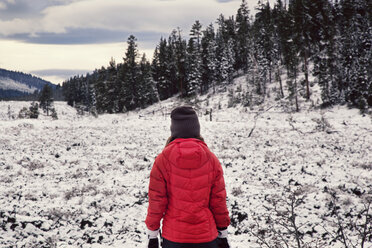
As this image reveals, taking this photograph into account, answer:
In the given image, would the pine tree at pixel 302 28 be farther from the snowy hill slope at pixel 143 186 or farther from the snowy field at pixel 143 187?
the snowy field at pixel 143 187

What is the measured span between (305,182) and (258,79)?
3735 centimetres

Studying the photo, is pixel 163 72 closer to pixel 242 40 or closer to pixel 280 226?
pixel 242 40

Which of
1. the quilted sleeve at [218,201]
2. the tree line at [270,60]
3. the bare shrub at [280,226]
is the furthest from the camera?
the tree line at [270,60]

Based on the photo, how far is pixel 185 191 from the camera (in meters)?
2.76

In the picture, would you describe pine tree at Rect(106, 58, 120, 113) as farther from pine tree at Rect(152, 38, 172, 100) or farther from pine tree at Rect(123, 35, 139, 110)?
pine tree at Rect(152, 38, 172, 100)

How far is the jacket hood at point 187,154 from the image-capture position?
8.83 ft

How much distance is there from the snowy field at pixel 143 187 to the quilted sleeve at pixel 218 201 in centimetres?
125

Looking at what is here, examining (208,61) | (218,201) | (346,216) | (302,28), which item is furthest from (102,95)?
(218,201)

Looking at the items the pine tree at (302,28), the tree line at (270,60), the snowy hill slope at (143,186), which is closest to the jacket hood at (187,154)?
the snowy hill slope at (143,186)

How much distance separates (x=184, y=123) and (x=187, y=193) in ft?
2.74

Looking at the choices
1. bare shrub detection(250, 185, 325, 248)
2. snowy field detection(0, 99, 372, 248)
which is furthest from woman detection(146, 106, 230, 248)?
bare shrub detection(250, 185, 325, 248)

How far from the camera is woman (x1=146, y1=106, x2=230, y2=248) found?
274cm

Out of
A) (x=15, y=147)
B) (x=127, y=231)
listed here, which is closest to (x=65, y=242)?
(x=127, y=231)

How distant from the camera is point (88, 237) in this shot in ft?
19.2
